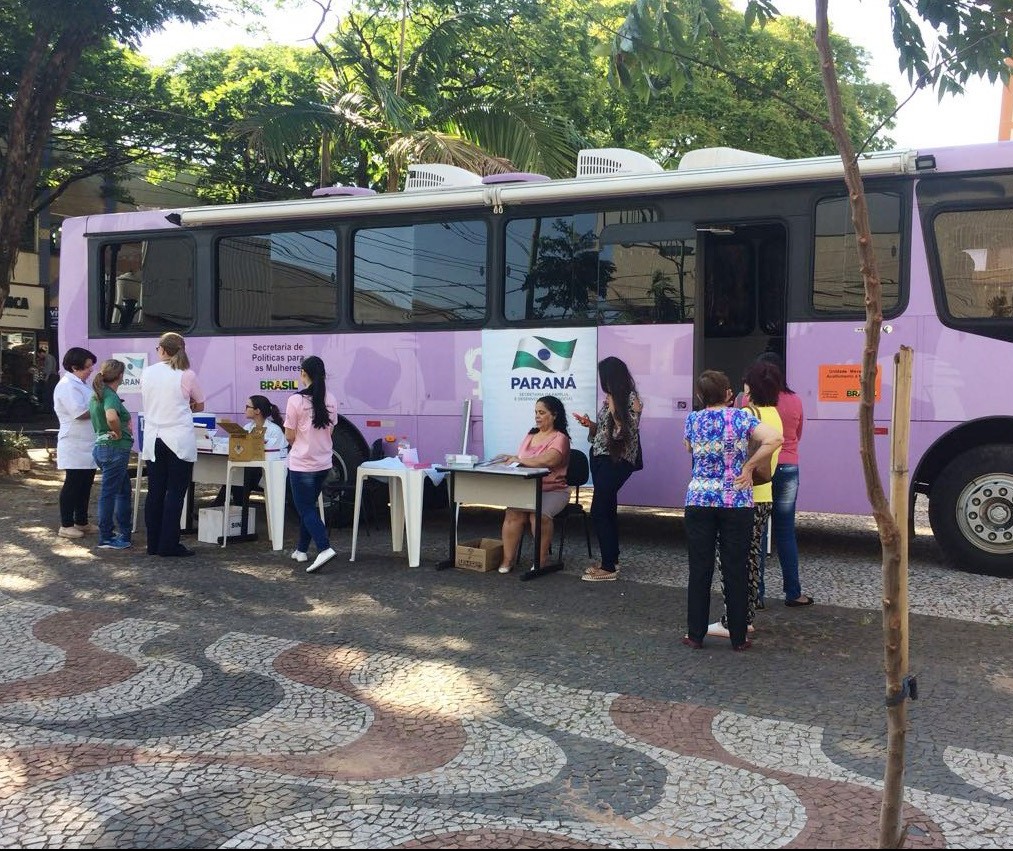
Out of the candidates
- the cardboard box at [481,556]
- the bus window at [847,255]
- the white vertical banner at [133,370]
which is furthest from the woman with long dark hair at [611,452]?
the white vertical banner at [133,370]

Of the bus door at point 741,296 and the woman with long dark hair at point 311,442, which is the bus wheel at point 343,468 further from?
the bus door at point 741,296

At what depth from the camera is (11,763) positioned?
404cm

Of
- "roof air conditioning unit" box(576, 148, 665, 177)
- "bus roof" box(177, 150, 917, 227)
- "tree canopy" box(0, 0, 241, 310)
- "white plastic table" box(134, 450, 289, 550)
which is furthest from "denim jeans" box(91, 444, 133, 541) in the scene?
"tree canopy" box(0, 0, 241, 310)

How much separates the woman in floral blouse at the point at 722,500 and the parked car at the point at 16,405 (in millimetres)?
25768

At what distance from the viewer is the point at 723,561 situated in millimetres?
5707

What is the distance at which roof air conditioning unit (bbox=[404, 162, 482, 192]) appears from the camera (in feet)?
32.0

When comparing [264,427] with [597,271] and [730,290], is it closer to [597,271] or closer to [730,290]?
[597,271]

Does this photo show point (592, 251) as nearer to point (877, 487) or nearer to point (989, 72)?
point (989, 72)

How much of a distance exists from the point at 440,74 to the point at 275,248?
634 cm

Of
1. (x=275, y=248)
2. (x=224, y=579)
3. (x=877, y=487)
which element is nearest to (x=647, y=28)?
(x=877, y=487)

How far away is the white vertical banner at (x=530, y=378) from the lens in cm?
884

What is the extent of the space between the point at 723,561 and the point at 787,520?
3.70 ft

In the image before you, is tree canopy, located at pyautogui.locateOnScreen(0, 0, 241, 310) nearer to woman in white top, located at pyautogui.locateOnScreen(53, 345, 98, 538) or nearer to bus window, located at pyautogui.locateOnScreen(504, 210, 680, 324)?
woman in white top, located at pyautogui.locateOnScreen(53, 345, 98, 538)

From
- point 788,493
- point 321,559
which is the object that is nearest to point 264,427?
point 321,559
